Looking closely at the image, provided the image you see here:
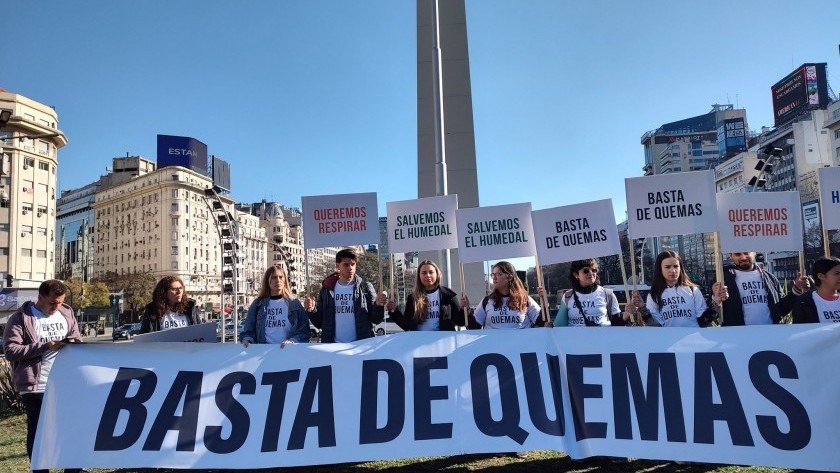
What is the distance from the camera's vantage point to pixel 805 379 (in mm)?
4043

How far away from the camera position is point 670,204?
17.6 ft

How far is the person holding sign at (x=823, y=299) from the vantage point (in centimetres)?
476

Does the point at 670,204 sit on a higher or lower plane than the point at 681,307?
higher

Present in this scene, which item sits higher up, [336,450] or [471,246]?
[471,246]

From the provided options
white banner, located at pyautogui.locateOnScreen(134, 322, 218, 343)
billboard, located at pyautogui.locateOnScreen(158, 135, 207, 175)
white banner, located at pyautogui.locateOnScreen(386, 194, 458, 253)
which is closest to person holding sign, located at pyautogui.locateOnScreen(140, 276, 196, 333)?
white banner, located at pyautogui.locateOnScreen(134, 322, 218, 343)

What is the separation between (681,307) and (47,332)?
5.30 metres

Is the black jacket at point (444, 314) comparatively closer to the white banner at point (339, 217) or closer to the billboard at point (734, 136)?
the white banner at point (339, 217)

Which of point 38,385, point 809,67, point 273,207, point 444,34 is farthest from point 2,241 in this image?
point 809,67

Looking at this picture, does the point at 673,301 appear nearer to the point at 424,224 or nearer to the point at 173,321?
the point at 424,224

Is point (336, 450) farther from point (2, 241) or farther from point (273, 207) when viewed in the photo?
point (273, 207)

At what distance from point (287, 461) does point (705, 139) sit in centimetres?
16941

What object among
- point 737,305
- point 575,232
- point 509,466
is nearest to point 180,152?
point 575,232

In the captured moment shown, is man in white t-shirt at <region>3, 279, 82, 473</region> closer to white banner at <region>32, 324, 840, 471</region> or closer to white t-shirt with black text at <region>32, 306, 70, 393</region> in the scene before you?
white t-shirt with black text at <region>32, 306, 70, 393</region>

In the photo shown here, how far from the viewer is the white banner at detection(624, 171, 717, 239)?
525 centimetres
